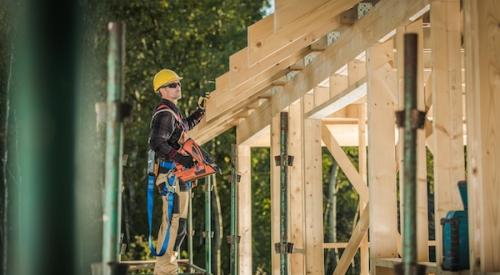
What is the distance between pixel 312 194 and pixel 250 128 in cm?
368

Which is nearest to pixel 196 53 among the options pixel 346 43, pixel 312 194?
pixel 312 194

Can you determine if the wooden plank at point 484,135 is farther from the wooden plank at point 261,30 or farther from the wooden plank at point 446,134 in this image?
the wooden plank at point 261,30

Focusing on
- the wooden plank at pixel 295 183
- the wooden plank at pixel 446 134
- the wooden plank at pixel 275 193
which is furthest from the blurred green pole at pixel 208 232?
the wooden plank at pixel 446 134

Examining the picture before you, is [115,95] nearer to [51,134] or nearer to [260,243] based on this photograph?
[51,134]

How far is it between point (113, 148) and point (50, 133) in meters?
2.35

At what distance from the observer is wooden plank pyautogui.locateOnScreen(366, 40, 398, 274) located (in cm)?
831

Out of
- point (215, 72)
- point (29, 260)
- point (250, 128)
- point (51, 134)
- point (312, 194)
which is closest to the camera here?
point (51, 134)

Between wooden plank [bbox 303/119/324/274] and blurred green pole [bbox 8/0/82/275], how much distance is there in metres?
4.10

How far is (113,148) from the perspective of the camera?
16.2ft

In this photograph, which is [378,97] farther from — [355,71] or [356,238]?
[356,238]

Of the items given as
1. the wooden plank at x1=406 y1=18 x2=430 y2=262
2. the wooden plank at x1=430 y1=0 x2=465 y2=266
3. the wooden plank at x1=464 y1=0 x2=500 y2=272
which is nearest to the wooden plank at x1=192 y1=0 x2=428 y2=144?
the wooden plank at x1=406 y1=18 x2=430 y2=262

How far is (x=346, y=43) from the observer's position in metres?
9.45

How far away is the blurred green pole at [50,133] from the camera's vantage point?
7184 mm

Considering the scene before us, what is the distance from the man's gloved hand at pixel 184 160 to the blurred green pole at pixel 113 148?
3284 mm
